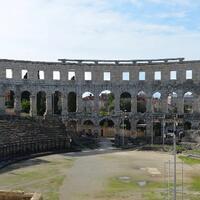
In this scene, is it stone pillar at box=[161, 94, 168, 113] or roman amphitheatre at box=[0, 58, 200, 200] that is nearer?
roman amphitheatre at box=[0, 58, 200, 200]

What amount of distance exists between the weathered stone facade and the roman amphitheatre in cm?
12

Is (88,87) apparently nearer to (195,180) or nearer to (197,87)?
(197,87)

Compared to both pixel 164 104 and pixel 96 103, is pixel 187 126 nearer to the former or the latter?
pixel 164 104

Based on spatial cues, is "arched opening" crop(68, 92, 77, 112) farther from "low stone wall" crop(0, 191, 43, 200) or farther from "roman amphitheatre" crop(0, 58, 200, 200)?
"low stone wall" crop(0, 191, 43, 200)

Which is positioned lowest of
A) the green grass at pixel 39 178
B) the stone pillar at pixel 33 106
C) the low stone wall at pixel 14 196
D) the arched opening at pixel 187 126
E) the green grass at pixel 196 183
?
the green grass at pixel 196 183

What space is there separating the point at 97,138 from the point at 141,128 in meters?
9.47

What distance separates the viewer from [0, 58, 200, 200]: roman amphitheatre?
81.7 feet

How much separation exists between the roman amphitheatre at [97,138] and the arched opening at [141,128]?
80 mm

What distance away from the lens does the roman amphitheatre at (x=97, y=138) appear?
24906mm

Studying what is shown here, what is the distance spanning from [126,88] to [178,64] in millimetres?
7017

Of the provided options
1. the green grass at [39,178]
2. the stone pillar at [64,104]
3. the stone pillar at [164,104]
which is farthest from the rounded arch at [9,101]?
the green grass at [39,178]

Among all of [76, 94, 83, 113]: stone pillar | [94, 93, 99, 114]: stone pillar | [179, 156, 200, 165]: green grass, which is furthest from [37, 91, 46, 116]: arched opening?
[179, 156, 200, 165]: green grass

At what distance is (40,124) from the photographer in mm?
43844

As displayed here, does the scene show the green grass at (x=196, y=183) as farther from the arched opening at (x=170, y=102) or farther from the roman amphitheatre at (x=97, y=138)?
the arched opening at (x=170, y=102)
